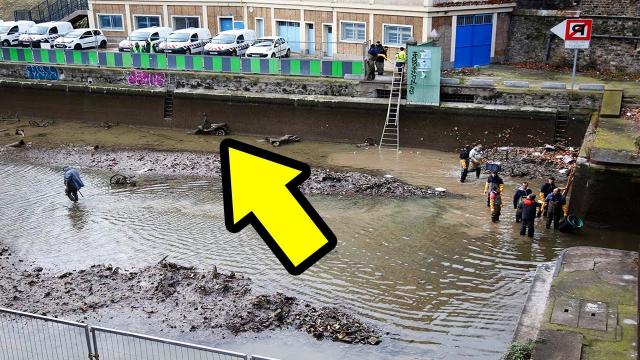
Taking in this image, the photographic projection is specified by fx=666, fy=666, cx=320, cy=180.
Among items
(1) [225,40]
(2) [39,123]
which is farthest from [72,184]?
(1) [225,40]

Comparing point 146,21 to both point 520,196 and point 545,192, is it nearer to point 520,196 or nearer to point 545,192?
point 520,196

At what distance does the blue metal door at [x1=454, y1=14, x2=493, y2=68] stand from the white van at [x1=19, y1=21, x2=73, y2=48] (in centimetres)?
2155

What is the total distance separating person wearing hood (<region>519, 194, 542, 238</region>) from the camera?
52.6ft

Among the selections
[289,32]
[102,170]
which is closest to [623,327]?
[102,170]

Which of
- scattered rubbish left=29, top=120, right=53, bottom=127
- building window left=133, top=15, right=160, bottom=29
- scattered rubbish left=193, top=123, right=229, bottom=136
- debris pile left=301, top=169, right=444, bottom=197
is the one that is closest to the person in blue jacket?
debris pile left=301, top=169, right=444, bottom=197

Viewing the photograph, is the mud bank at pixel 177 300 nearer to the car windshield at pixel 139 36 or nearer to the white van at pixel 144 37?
the white van at pixel 144 37

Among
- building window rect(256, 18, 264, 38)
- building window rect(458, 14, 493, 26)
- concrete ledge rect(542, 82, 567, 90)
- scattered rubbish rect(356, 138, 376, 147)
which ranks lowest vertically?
scattered rubbish rect(356, 138, 376, 147)

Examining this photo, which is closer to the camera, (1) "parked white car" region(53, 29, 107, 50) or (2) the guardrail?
(2) the guardrail

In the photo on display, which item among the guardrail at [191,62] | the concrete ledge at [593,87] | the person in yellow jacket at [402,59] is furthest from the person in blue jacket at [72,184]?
the concrete ledge at [593,87]

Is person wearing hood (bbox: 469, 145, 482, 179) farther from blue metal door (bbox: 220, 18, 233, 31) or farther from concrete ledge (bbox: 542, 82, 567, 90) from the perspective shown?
blue metal door (bbox: 220, 18, 233, 31)

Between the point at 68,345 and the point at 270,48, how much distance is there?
21.8m

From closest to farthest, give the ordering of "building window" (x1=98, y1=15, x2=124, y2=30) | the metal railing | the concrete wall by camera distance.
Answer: the concrete wall
"building window" (x1=98, y1=15, x2=124, y2=30)
the metal railing

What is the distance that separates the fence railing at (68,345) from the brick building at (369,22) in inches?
746
